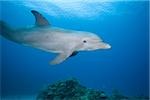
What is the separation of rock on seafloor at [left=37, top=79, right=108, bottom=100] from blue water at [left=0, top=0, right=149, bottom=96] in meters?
4.15

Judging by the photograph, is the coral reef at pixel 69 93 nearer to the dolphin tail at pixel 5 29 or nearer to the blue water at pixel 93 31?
the dolphin tail at pixel 5 29

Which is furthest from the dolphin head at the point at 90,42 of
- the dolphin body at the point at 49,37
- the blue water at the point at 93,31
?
the blue water at the point at 93,31

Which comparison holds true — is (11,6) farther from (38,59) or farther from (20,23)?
(38,59)

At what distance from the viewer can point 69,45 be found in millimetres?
7863

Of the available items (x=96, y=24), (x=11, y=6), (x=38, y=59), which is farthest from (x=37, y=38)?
(x=38, y=59)

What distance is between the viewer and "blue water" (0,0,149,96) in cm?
1567

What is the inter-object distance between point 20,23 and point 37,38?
10.5 m

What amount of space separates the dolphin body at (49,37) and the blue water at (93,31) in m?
5.50

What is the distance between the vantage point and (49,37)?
8023 mm

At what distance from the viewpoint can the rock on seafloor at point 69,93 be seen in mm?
9430

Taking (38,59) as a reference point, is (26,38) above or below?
below

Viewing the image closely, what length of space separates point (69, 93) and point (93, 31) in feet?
41.2

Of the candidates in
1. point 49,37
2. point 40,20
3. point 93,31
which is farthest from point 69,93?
point 93,31

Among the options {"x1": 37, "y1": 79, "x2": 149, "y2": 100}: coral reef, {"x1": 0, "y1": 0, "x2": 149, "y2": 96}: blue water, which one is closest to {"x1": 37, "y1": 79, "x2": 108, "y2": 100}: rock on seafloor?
{"x1": 37, "y1": 79, "x2": 149, "y2": 100}: coral reef
